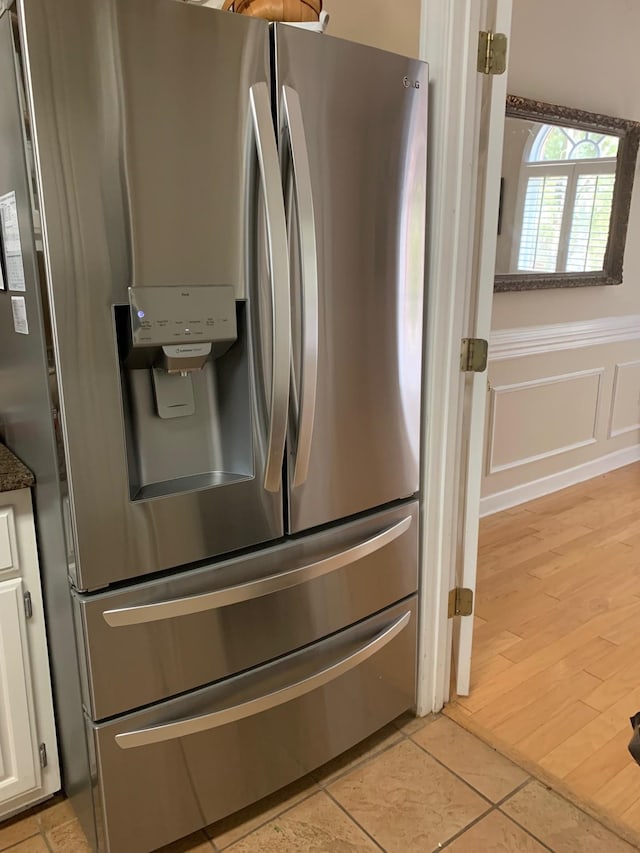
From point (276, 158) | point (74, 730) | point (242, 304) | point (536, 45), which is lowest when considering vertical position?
point (74, 730)

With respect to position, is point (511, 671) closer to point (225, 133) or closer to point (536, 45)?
point (225, 133)

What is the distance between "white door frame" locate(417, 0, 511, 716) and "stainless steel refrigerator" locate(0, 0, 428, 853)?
96 millimetres

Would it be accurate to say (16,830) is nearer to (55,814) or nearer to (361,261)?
(55,814)

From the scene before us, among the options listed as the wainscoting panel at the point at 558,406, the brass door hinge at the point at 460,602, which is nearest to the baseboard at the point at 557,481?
the wainscoting panel at the point at 558,406

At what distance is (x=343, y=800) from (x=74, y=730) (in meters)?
0.70

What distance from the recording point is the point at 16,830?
169 centimetres

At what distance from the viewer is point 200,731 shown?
60.4 inches

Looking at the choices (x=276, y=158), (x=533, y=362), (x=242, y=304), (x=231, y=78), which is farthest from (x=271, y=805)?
(x=533, y=362)

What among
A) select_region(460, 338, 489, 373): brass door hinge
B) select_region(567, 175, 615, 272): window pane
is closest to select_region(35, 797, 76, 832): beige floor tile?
select_region(460, 338, 489, 373): brass door hinge

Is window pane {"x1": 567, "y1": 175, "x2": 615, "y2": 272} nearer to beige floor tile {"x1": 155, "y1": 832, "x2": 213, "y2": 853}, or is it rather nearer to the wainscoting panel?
the wainscoting panel

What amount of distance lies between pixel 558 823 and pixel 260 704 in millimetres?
808

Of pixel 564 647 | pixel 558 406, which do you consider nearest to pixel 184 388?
pixel 564 647

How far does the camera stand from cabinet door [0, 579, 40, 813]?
5.03 feet

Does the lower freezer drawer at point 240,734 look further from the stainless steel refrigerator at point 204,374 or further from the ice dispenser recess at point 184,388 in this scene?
the ice dispenser recess at point 184,388
